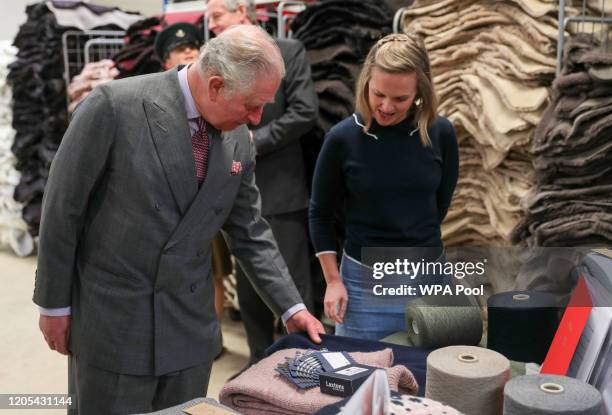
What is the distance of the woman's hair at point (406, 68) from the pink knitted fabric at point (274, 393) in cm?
78

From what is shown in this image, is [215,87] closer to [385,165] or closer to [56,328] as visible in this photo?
[385,165]

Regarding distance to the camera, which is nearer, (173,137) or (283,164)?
(173,137)

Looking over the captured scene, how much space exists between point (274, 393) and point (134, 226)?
1.77ft

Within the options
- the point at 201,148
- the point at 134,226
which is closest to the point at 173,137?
the point at 201,148

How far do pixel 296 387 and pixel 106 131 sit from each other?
0.68 metres

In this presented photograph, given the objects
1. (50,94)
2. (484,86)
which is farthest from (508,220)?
(50,94)

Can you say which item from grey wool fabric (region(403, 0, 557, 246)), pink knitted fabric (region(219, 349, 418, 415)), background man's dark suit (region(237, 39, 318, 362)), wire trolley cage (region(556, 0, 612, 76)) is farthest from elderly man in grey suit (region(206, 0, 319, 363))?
pink knitted fabric (region(219, 349, 418, 415))

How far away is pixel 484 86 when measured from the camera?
2.48 m

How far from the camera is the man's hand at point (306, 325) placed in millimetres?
1581

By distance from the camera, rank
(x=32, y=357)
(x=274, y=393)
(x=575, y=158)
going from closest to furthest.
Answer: (x=274, y=393), (x=575, y=158), (x=32, y=357)

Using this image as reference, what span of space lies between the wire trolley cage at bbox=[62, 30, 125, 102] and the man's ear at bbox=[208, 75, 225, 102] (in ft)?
12.3

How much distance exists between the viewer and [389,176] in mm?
1916

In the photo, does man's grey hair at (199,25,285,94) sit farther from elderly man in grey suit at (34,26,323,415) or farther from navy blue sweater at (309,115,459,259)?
navy blue sweater at (309,115,459,259)

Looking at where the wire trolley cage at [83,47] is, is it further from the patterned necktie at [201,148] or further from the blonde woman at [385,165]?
the patterned necktie at [201,148]
